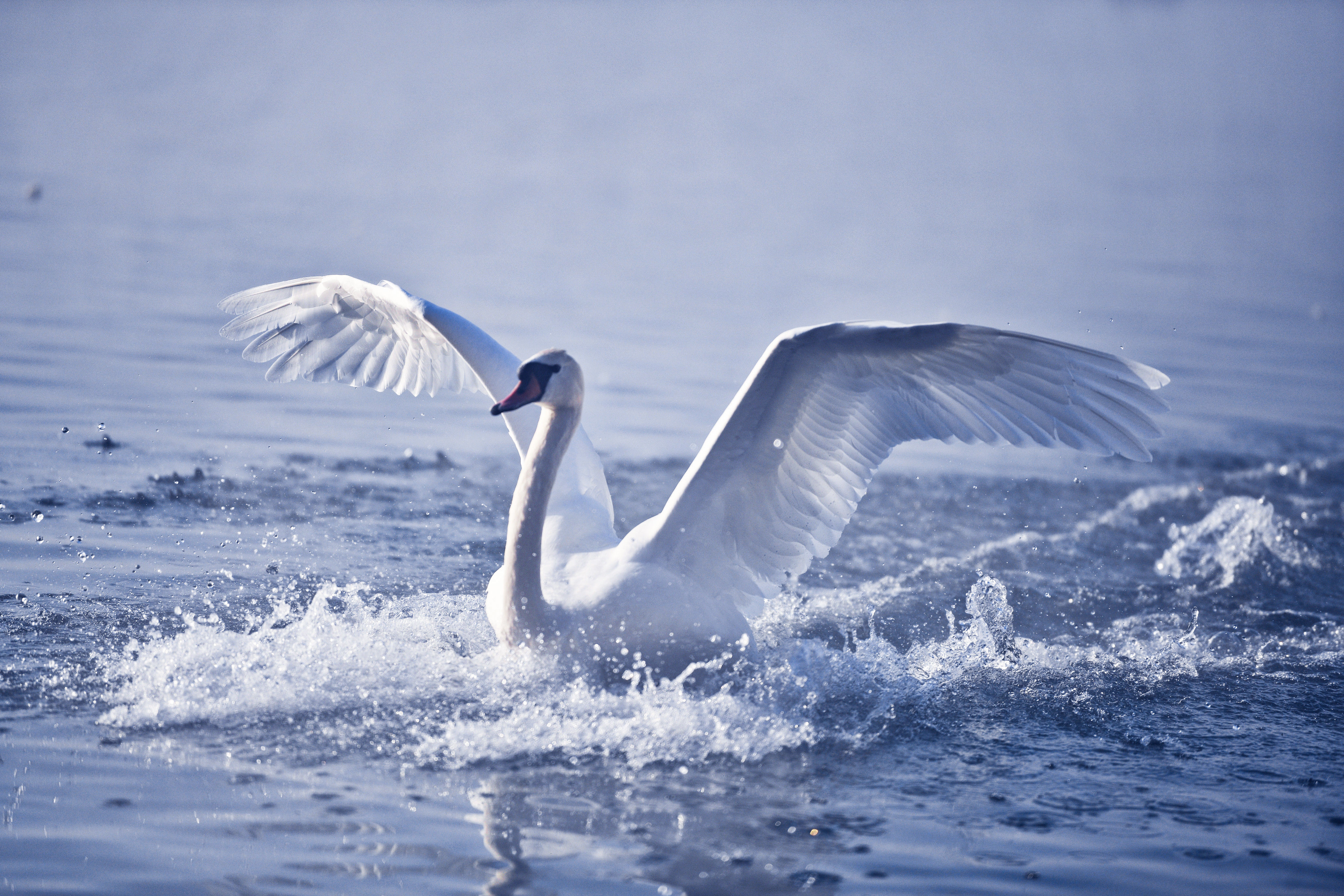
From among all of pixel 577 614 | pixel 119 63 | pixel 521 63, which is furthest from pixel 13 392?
pixel 521 63

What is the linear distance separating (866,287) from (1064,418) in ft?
38.2

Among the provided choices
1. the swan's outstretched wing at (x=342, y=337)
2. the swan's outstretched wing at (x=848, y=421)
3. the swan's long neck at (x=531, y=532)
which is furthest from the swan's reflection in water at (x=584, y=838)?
the swan's outstretched wing at (x=342, y=337)

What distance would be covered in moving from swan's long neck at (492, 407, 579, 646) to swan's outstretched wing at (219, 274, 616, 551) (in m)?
0.92

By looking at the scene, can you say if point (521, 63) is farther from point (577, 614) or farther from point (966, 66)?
point (577, 614)

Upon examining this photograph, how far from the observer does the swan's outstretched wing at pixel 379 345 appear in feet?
24.0

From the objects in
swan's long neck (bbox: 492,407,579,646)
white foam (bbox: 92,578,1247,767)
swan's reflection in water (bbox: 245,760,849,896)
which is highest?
swan's long neck (bbox: 492,407,579,646)

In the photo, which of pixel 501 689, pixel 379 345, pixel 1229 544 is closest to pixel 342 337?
pixel 379 345

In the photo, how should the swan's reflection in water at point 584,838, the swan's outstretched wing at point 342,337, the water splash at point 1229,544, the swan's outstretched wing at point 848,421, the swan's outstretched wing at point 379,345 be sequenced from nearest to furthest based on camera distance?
the swan's reflection in water at point 584,838 < the swan's outstretched wing at point 848,421 < the swan's outstretched wing at point 379,345 < the swan's outstretched wing at point 342,337 < the water splash at point 1229,544

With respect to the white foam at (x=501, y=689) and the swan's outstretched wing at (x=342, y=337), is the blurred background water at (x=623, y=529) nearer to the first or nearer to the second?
the white foam at (x=501, y=689)

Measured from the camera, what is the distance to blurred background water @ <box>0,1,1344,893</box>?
191 inches

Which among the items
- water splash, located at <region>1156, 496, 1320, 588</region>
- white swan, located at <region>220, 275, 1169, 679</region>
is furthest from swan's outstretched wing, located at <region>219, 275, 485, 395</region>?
water splash, located at <region>1156, 496, 1320, 588</region>

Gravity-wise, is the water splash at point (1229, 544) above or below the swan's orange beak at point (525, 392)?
below

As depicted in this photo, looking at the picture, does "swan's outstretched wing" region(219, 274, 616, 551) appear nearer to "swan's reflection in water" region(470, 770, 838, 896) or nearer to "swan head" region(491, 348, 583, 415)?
"swan head" region(491, 348, 583, 415)

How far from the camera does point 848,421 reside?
6.38 meters
